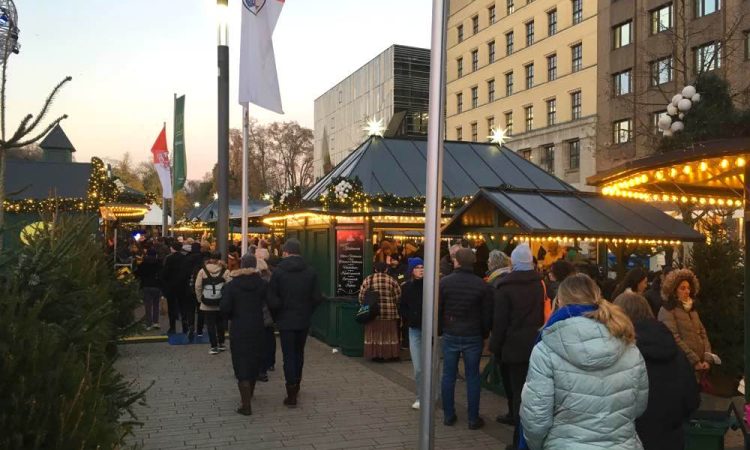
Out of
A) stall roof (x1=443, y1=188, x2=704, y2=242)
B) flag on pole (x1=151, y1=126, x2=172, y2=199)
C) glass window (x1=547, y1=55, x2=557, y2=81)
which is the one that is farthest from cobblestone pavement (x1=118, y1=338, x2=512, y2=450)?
glass window (x1=547, y1=55, x2=557, y2=81)

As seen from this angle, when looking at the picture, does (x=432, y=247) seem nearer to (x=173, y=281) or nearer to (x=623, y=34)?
(x=173, y=281)

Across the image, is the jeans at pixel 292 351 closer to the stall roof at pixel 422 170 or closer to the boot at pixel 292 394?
the boot at pixel 292 394

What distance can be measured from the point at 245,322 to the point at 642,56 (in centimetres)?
2999

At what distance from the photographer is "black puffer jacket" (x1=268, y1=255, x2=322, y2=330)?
757 cm

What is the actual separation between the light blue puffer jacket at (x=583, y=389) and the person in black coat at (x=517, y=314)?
2.67m

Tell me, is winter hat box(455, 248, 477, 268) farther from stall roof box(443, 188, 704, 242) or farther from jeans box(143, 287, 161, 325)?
jeans box(143, 287, 161, 325)

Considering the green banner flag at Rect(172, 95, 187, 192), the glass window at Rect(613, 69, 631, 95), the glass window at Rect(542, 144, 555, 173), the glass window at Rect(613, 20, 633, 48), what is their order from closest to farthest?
1. the green banner flag at Rect(172, 95, 187, 192)
2. the glass window at Rect(613, 69, 631, 95)
3. the glass window at Rect(613, 20, 633, 48)
4. the glass window at Rect(542, 144, 555, 173)

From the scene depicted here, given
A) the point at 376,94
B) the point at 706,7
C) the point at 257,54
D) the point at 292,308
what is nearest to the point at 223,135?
the point at 257,54

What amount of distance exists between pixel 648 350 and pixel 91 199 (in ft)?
49.8

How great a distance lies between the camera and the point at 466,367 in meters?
6.79

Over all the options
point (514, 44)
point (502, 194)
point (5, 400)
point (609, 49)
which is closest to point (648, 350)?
point (5, 400)

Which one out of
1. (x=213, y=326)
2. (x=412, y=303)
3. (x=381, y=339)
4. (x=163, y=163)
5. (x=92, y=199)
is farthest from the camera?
(x=163, y=163)

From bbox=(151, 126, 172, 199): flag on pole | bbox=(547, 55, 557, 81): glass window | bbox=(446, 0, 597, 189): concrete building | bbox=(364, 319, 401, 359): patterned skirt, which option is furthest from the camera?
bbox=(547, 55, 557, 81): glass window

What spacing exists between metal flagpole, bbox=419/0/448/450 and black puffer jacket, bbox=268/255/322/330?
3.78 metres
